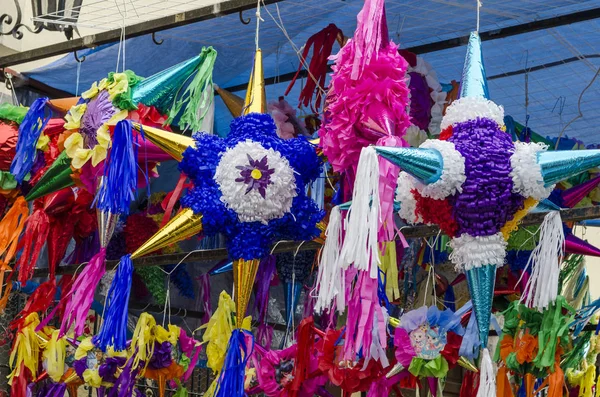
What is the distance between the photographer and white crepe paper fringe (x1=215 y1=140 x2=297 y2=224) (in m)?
2.57

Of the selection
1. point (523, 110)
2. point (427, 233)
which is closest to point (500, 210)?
point (427, 233)

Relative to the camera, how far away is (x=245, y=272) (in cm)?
265

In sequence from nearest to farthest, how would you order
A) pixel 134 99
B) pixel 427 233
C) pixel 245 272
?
pixel 427 233 → pixel 245 272 → pixel 134 99

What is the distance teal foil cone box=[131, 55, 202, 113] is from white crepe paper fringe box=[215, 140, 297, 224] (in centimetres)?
48

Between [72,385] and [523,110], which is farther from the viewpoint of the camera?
[523,110]

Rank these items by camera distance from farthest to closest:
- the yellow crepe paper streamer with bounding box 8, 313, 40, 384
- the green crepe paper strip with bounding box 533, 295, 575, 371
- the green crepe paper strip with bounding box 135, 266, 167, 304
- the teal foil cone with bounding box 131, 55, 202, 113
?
1. the green crepe paper strip with bounding box 135, 266, 167, 304
2. the yellow crepe paper streamer with bounding box 8, 313, 40, 384
3. the teal foil cone with bounding box 131, 55, 202, 113
4. the green crepe paper strip with bounding box 533, 295, 575, 371

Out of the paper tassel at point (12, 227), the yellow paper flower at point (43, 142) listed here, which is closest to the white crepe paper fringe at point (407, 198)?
the yellow paper flower at point (43, 142)

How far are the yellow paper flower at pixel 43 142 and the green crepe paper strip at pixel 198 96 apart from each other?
0.49 metres

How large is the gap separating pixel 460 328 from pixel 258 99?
2.48 feet

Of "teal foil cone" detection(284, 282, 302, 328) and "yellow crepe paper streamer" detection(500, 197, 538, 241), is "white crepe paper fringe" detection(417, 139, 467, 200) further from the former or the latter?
"teal foil cone" detection(284, 282, 302, 328)

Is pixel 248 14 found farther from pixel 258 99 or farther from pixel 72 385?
pixel 72 385

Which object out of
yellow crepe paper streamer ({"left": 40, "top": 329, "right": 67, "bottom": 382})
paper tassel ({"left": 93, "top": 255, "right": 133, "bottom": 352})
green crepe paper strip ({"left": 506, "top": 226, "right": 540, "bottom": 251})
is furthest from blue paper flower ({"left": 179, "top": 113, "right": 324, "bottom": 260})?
yellow crepe paper streamer ({"left": 40, "top": 329, "right": 67, "bottom": 382})

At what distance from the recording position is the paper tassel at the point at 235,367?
2.57m

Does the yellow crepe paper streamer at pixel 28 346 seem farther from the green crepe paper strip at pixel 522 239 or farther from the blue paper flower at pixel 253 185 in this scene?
the green crepe paper strip at pixel 522 239
